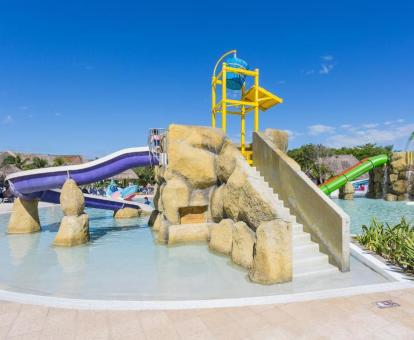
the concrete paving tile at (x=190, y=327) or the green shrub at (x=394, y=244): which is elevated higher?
the green shrub at (x=394, y=244)

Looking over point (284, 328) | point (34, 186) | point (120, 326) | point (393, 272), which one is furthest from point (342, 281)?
point (34, 186)

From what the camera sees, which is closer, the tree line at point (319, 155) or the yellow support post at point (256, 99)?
the yellow support post at point (256, 99)

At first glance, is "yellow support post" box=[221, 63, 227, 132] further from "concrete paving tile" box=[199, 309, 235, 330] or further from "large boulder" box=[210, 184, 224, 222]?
"concrete paving tile" box=[199, 309, 235, 330]

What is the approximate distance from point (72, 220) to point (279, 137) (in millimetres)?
7125

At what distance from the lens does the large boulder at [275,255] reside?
4727 millimetres

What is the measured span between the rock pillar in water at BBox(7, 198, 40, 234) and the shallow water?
179 centimetres

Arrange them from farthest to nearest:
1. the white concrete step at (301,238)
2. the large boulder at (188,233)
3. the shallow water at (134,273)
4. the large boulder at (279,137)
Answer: the large boulder at (279,137), the large boulder at (188,233), the white concrete step at (301,238), the shallow water at (134,273)

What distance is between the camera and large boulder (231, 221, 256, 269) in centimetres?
575

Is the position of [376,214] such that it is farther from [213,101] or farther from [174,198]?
[174,198]

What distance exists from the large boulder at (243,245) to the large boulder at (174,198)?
2413 mm

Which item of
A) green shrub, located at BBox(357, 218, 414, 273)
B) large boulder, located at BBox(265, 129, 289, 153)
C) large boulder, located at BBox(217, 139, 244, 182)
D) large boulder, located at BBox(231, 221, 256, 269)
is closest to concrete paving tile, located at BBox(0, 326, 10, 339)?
large boulder, located at BBox(231, 221, 256, 269)

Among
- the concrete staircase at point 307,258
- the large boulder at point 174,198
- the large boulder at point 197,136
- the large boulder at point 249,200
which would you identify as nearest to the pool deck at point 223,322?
the concrete staircase at point 307,258

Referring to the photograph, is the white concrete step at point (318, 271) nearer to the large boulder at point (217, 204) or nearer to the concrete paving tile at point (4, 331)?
the large boulder at point (217, 204)

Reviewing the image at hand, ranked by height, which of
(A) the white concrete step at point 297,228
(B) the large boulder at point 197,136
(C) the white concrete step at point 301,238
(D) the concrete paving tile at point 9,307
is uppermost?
(B) the large boulder at point 197,136
